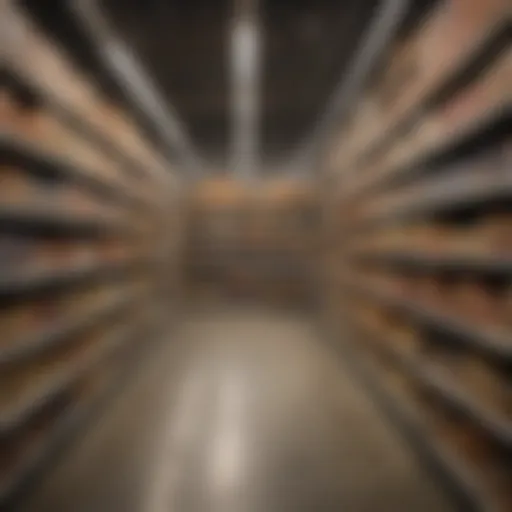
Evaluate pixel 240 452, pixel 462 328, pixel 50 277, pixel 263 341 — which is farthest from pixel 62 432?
pixel 263 341

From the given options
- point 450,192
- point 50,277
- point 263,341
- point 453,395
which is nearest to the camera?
point 453,395

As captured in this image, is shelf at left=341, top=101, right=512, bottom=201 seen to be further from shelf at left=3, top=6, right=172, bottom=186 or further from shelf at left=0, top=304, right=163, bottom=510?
shelf at left=0, top=304, right=163, bottom=510

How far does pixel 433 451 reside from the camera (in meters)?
2.56

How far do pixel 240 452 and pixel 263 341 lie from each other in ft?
11.0

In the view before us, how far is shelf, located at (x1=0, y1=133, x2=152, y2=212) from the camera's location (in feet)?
7.35

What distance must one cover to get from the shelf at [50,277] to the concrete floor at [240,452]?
95 centimetres

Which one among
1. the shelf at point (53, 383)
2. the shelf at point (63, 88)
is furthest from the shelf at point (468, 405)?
the shelf at point (63, 88)

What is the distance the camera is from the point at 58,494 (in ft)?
7.77

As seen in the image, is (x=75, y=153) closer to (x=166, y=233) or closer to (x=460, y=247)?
(x=460, y=247)

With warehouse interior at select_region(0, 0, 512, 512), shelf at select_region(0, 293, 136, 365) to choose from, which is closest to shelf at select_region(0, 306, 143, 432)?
warehouse interior at select_region(0, 0, 512, 512)

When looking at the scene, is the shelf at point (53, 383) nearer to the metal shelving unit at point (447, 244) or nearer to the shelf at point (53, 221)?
the shelf at point (53, 221)

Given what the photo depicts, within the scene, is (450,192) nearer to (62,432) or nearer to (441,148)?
(441,148)

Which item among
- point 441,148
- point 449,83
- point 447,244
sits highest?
point 449,83

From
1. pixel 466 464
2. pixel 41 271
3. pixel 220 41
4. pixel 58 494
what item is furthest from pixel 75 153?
pixel 466 464
